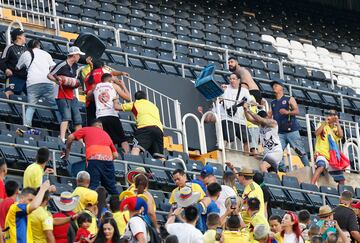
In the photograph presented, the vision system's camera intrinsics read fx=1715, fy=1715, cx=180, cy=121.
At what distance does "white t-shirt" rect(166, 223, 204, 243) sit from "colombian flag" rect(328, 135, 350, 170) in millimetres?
7572

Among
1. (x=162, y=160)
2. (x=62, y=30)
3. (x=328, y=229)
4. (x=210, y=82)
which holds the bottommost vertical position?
(x=328, y=229)

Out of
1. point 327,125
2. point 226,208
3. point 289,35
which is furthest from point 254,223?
point 289,35

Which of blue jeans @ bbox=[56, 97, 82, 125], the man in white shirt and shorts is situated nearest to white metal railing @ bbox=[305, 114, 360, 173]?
the man in white shirt and shorts

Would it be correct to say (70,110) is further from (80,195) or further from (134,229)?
(134,229)

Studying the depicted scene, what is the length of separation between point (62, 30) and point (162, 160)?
615 centimetres

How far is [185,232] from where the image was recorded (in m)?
18.0

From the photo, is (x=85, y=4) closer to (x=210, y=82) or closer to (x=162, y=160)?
(x=210, y=82)

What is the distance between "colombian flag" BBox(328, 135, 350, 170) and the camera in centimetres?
2534


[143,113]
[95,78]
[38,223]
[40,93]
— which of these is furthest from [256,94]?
[38,223]

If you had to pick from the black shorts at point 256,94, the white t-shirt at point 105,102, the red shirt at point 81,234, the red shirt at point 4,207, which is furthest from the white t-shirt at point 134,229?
the black shorts at point 256,94

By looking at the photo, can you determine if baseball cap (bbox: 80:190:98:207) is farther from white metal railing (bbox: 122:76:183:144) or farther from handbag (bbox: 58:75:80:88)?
white metal railing (bbox: 122:76:183:144)

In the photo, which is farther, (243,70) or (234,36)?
(234,36)

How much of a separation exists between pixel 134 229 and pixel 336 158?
8110 mm

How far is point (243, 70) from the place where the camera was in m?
26.6
